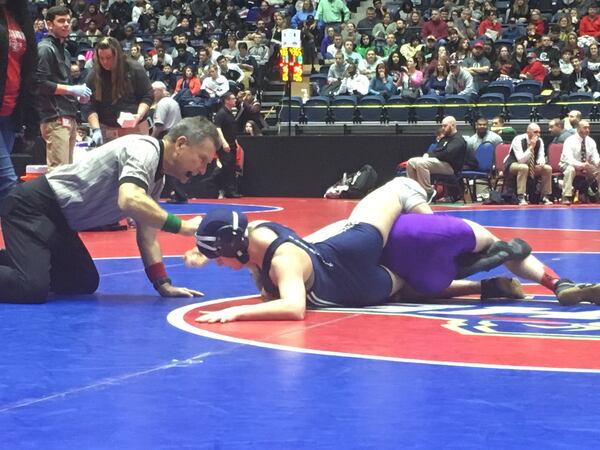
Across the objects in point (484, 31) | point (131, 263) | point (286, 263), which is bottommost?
point (131, 263)

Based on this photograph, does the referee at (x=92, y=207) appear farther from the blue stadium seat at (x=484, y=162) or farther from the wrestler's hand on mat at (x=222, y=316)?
the blue stadium seat at (x=484, y=162)

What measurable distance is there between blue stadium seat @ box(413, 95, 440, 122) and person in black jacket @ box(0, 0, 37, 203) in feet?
39.5

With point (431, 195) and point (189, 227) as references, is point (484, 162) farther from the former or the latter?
point (189, 227)

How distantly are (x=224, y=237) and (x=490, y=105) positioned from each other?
13.1 metres

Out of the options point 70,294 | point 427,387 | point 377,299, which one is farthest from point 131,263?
point 427,387

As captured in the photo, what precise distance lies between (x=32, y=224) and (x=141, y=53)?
1718cm

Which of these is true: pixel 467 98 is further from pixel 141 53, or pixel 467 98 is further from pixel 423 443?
pixel 423 443

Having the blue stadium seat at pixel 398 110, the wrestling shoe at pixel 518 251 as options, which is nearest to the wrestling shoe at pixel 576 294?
the wrestling shoe at pixel 518 251

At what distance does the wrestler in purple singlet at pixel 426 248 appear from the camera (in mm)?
5027

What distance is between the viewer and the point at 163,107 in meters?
12.5

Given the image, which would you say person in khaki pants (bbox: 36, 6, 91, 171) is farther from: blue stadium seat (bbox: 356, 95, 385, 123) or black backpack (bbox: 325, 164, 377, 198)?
blue stadium seat (bbox: 356, 95, 385, 123)

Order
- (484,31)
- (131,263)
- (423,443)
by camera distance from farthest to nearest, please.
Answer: (484,31), (131,263), (423,443)

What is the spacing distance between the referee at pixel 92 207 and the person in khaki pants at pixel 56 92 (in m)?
2.92

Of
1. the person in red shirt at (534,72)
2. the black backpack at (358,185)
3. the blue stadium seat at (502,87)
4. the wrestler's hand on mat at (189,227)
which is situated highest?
the person in red shirt at (534,72)
